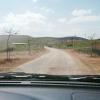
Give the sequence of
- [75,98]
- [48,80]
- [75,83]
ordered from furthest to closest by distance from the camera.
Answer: [48,80] < [75,83] < [75,98]

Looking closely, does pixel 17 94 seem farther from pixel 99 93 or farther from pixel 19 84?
pixel 99 93

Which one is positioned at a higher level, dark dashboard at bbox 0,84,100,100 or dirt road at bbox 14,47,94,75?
dark dashboard at bbox 0,84,100,100

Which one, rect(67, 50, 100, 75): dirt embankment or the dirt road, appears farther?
rect(67, 50, 100, 75): dirt embankment

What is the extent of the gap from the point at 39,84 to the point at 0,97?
528 mm

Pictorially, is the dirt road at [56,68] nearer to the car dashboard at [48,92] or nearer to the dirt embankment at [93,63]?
the dirt embankment at [93,63]

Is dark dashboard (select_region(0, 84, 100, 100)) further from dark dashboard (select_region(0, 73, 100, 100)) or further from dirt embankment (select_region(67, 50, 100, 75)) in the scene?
dirt embankment (select_region(67, 50, 100, 75))

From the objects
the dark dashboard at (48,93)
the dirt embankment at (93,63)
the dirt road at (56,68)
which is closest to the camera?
the dark dashboard at (48,93)

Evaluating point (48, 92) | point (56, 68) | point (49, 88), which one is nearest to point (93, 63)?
point (56, 68)

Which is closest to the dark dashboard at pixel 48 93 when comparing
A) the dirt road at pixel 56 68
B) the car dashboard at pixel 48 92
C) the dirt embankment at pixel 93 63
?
the car dashboard at pixel 48 92

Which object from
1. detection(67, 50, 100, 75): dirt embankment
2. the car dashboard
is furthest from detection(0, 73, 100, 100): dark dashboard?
detection(67, 50, 100, 75): dirt embankment

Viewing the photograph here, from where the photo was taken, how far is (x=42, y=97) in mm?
3510

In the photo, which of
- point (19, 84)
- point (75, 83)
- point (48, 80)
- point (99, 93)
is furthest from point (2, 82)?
point (99, 93)

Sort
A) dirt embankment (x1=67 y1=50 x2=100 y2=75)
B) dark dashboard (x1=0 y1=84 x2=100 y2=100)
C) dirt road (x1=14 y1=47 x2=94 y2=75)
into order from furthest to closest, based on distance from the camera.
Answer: dirt embankment (x1=67 y1=50 x2=100 y2=75) < dirt road (x1=14 y1=47 x2=94 y2=75) < dark dashboard (x1=0 y1=84 x2=100 y2=100)

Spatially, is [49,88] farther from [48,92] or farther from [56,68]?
[56,68]
